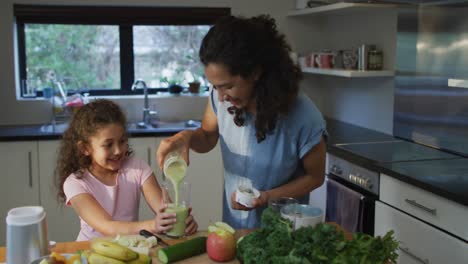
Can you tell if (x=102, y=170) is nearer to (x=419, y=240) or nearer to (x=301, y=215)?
→ (x=301, y=215)

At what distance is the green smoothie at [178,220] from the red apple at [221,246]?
154mm

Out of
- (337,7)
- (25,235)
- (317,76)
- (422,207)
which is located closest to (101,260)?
(25,235)

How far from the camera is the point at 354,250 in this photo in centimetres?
123

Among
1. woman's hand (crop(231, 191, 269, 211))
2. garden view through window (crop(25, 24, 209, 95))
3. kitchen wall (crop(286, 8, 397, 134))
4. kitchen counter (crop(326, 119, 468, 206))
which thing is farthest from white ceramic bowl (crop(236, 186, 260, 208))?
garden view through window (crop(25, 24, 209, 95))

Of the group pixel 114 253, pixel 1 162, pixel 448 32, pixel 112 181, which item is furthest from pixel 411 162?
pixel 1 162

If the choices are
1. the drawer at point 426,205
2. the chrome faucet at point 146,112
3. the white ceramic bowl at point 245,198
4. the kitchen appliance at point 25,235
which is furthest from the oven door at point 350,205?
the kitchen appliance at point 25,235

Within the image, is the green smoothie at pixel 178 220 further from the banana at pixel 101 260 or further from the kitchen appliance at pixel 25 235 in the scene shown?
the kitchen appliance at pixel 25 235

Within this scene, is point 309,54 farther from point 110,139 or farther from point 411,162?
point 110,139

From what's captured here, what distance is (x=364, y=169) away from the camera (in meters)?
2.66

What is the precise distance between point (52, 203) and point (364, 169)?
6.34 ft

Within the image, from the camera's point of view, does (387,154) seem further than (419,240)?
Yes

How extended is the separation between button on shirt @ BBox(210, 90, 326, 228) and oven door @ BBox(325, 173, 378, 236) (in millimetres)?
857

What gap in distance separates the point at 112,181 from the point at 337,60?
219cm

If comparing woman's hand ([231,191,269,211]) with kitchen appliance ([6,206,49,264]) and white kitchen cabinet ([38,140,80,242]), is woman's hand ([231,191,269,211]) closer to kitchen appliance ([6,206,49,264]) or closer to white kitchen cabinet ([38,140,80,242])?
kitchen appliance ([6,206,49,264])
